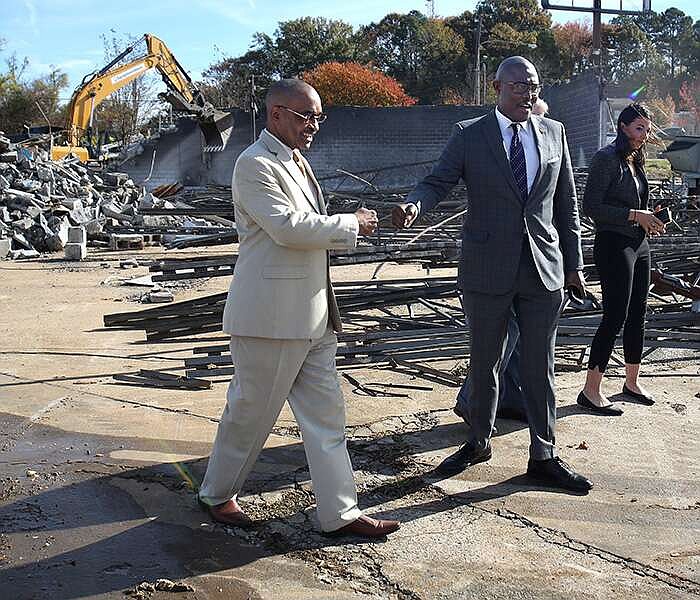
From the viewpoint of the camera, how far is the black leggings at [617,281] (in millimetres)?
5930

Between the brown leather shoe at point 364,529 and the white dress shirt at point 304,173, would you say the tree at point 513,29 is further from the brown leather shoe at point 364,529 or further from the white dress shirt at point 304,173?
the brown leather shoe at point 364,529

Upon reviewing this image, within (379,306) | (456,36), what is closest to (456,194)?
(379,306)

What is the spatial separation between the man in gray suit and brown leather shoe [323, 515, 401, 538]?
106 centimetres

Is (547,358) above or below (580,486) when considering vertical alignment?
above

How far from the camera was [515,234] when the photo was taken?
4.57 meters

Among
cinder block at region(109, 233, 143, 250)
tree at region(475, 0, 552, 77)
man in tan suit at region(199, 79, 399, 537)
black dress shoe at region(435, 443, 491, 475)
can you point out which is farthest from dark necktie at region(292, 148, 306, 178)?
tree at region(475, 0, 552, 77)

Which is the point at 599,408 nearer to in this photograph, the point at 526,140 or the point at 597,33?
the point at 526,140

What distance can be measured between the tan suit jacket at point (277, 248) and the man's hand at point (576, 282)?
4.93ft

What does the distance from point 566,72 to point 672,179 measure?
29136mm

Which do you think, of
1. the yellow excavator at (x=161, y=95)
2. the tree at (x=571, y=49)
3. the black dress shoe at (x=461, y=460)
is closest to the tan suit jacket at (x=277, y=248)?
the black dress shoe at (x=461, y=460)

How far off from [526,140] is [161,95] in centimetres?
2917

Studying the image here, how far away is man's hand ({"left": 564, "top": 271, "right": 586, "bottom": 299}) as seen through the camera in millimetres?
4902

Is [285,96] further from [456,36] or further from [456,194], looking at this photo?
[456,36]

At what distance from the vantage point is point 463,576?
12.0 feet
